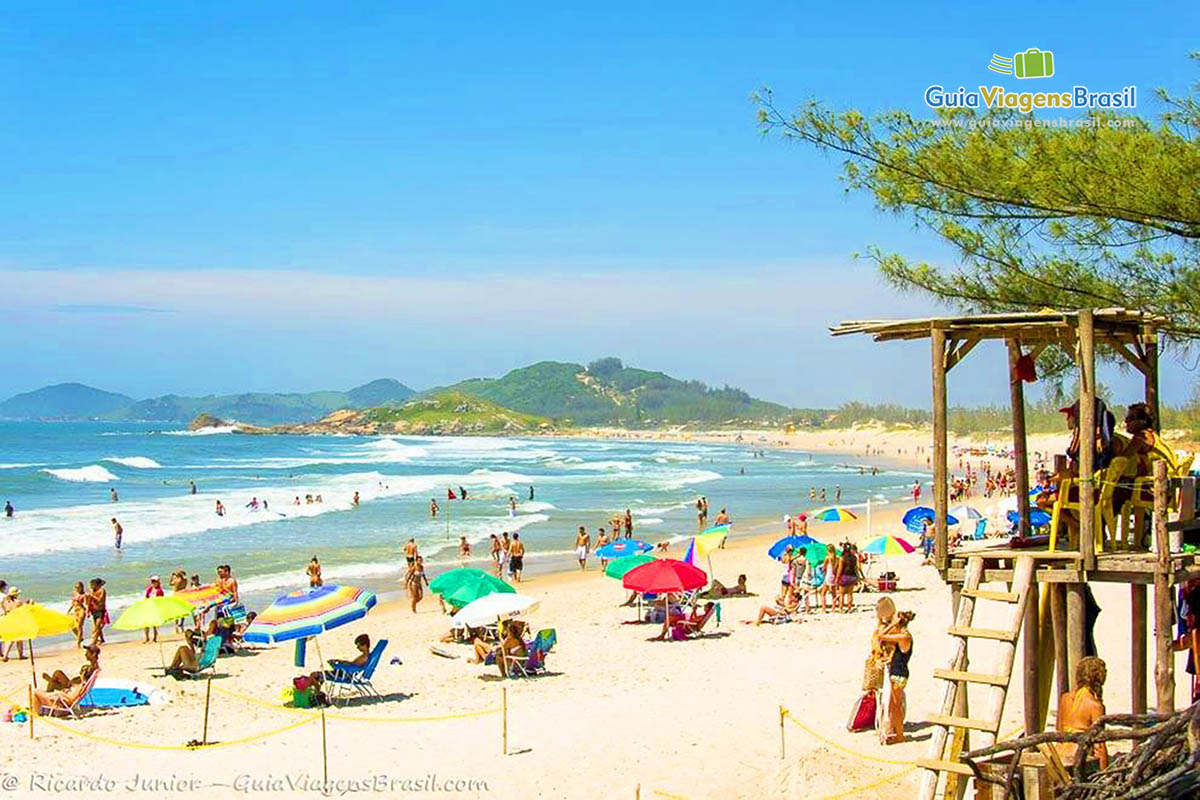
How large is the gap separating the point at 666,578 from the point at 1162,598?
10538mm

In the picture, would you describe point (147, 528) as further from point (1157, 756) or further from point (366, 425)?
point (366, 425)

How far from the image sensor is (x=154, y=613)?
16188 mm

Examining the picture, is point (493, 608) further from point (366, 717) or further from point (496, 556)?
point (496, 556)

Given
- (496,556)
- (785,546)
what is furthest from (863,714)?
(496,556)

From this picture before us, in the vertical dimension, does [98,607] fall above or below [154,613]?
below

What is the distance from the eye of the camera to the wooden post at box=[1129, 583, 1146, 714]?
901cm

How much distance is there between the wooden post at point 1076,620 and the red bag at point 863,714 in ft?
11.9

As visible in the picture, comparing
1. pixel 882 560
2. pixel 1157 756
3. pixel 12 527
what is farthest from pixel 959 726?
pixel 12 527

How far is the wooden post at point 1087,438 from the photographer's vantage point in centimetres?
800

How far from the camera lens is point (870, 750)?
11375 mm

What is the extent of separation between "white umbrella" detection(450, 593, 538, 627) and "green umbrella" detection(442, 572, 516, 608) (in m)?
0.96

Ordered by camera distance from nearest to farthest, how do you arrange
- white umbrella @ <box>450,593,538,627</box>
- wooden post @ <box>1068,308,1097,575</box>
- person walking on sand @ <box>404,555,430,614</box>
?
wooden post @ <box>1068,308,1097,575</box> → white umbrella @ <box>450,593,538,627</box> → person walking on sand @ <box>404,555,430,614</box>

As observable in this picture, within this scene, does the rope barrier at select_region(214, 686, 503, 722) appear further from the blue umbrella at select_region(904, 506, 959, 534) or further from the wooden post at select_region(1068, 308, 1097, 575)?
the blue umbrella at select_region(904, 506, 959, 534)

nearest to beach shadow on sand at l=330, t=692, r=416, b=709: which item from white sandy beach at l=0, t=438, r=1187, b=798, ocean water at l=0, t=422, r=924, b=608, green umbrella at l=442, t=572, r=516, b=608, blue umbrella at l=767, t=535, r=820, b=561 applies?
white sandy beach at l=0, t=438, r=1187, b=798
